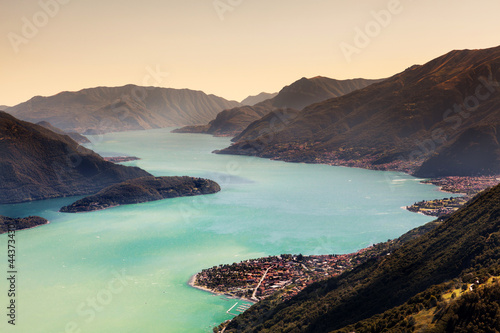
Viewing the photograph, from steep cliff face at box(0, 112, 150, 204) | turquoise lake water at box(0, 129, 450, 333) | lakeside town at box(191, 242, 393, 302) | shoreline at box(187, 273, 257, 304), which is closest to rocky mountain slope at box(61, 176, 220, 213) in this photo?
turquoise lake water at box(0, 129, 450, 333)

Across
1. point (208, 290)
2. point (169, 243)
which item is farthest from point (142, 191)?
point (208, 290)

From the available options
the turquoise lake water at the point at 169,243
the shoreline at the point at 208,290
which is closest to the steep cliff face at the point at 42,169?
the turquoise lake water at the point at 169,243

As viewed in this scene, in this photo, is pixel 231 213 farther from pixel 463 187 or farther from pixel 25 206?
pixel 463 187

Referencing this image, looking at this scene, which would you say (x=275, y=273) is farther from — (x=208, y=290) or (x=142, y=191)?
(x=142, y=191)

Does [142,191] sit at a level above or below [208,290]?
above

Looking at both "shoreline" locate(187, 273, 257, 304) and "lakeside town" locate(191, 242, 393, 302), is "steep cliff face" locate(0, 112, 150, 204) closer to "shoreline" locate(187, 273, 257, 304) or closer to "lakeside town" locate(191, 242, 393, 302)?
"shoreline" locate(187, 273, 257, 304)

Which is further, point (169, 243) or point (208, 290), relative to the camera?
point (169, 243)
